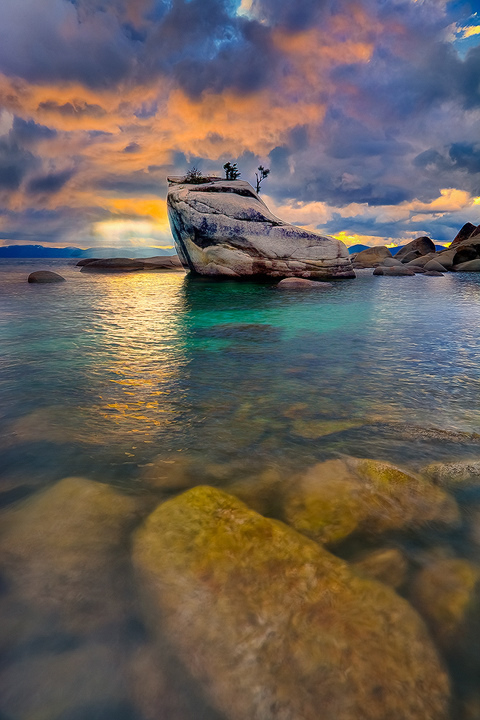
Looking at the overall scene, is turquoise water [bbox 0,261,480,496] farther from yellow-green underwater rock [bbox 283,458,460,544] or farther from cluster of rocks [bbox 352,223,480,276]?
cluster of rocks [bbox 352,223,480,276]

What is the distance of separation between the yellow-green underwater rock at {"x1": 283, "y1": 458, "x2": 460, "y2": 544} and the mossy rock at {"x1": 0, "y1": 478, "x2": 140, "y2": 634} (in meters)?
1.20

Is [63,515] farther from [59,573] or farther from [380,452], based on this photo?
[380,452]

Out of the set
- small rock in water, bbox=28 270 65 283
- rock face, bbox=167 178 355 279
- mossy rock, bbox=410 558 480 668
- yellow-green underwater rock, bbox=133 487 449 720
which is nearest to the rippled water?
yellow-green underwater rock, bbox=133 487 449 720

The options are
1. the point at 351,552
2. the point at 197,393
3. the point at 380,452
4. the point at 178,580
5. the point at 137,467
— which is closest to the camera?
the point at 178,580

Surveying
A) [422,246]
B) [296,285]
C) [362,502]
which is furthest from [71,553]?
[422,246]

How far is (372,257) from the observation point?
5834 cm

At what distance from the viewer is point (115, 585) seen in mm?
2105

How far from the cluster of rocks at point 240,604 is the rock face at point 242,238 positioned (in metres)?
22.6

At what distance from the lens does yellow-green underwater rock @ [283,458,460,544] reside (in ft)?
8.34

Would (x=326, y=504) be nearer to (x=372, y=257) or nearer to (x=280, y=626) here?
(x=280, y=626)

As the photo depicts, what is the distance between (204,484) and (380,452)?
5.66 feet

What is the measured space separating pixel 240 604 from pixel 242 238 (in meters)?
23.7

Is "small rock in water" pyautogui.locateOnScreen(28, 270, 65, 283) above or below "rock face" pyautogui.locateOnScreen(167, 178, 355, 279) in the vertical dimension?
below

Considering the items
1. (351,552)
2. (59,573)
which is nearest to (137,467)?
(59,573)
